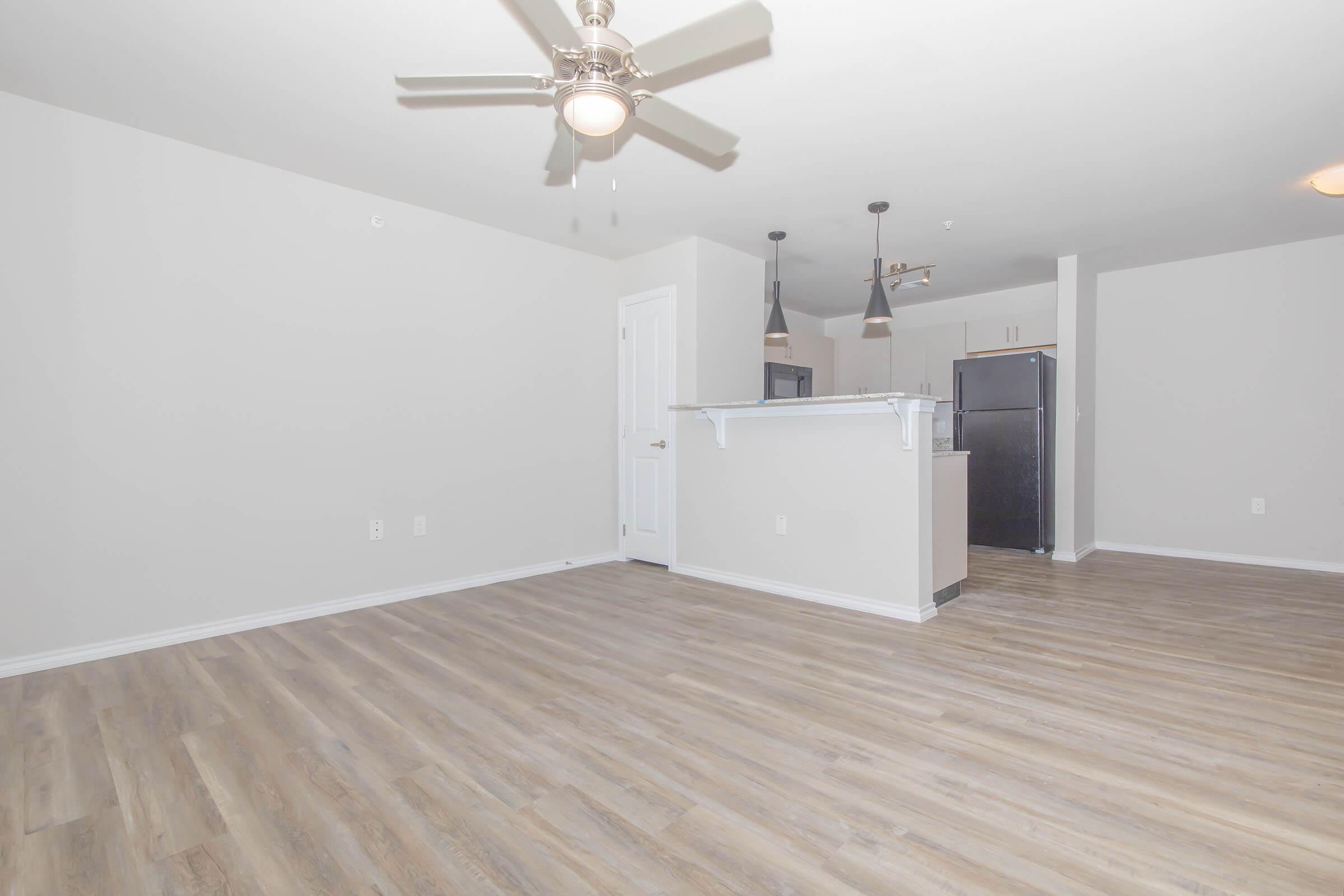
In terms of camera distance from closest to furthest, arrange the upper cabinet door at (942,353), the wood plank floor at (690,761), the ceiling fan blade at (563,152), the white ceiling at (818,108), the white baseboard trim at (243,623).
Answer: the wood plank floor at (690,761) → the white ceiling at (818,108) → the ceiling fan blade at (563,152) → the white baseboard trim at (243,623) → the upper cabinet door at (942,353)

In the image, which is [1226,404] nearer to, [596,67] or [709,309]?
[709,309]

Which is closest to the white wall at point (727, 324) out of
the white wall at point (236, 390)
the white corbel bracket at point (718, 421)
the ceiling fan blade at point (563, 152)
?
the white corbel bracket at point (718, 421)

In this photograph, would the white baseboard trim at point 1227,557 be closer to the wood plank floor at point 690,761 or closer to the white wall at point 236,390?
the wood plank floor at point 690,761

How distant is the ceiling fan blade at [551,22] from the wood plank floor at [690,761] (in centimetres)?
197

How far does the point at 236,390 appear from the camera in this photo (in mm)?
3039

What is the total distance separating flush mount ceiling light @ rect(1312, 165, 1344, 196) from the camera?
10.4 ft

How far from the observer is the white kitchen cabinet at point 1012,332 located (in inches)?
213

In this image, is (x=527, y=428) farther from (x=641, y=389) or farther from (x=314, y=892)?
(x=314, y=892)

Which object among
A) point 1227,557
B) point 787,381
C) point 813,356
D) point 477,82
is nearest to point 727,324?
point 787,381

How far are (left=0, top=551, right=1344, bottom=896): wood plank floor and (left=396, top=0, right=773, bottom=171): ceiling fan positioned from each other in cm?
189

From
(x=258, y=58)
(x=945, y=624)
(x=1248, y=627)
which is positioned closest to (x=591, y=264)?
(x=258, y=58)

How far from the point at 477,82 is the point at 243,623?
2.77 metres

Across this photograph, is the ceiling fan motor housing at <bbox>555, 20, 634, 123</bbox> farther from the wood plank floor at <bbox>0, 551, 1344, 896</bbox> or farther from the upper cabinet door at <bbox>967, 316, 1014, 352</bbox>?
the upper cabinet door at <bbox>967, 316, 1014, 352</bbox>

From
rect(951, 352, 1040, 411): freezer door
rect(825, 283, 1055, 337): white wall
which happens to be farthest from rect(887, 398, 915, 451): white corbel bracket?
rect(951, 352, 1040, 411): freezer door
